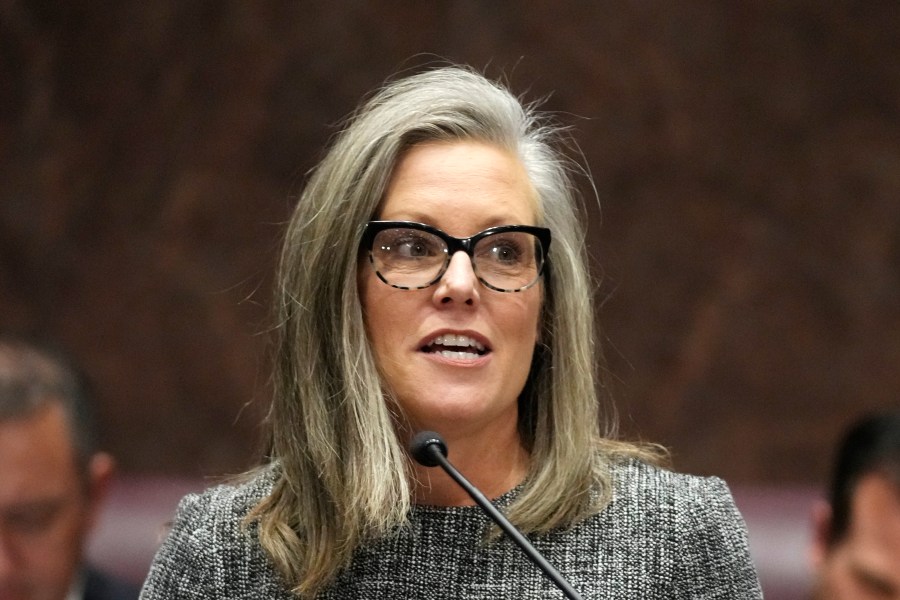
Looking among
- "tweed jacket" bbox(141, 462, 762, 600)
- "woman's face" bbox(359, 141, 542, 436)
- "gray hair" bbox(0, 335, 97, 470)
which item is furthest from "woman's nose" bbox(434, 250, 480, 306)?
"gray hair" bbox(0, 335, 97, 470)

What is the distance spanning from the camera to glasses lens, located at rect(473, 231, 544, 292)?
184 cm

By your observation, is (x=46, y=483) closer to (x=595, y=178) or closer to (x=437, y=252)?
(x=437, y=252)

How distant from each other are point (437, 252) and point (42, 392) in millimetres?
612

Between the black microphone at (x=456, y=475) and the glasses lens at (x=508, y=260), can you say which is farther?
the glasses lens at (x=508, y=260)

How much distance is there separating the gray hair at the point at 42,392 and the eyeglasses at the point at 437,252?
506 mm

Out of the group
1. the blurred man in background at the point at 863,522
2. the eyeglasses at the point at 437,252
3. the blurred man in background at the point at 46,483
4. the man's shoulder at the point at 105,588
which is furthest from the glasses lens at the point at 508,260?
the man's shoulder at the point at 105,588

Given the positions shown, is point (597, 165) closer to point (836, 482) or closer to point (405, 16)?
point (405, 16)

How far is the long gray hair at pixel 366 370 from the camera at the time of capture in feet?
6.05

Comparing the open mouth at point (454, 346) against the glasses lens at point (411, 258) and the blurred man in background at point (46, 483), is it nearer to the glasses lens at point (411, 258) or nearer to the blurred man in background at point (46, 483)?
the glasses lens at point (411, 258)

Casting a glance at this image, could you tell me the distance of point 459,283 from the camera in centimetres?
179

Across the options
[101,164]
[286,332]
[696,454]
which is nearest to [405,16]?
[101,164]

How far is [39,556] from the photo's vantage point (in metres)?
1.88

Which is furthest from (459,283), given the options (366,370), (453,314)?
(366,370)

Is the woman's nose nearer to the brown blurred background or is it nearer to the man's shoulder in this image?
the man's shoulder
